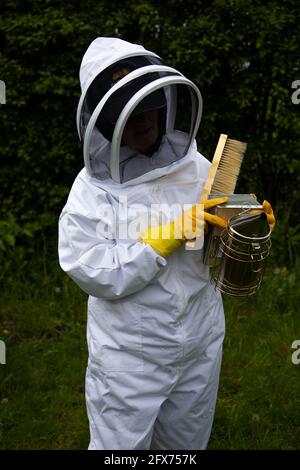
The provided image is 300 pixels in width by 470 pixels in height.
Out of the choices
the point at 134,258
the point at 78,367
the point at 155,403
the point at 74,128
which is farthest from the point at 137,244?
the point at 74,128

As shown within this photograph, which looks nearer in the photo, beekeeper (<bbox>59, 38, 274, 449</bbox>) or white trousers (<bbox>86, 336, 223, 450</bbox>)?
beekeeper (<bbox>59, 38, 274, 449</bbox>)

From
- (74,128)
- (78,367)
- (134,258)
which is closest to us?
(134,258)

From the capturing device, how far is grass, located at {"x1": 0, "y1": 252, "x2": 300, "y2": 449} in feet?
10.2

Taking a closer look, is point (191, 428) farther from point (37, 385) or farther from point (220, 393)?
point (37, 385)

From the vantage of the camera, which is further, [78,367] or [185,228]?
[78,367]

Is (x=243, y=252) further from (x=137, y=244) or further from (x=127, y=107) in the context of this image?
(x=127, y=107)

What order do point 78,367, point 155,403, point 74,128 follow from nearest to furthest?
point 155,403 → point 78,367 → point 74,128

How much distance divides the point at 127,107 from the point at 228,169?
Answer: 54 centimetres

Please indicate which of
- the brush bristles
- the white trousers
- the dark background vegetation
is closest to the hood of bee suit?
the brush bristles

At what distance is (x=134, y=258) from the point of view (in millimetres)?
2086

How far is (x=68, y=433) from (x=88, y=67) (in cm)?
201

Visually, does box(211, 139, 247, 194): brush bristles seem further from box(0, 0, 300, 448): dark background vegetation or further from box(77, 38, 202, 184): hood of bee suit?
box(0, 0, 300, 448): dark background vegetation

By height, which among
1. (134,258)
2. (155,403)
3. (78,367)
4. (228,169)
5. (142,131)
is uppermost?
(142,131)

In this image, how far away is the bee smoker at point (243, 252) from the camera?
6.63 feet
